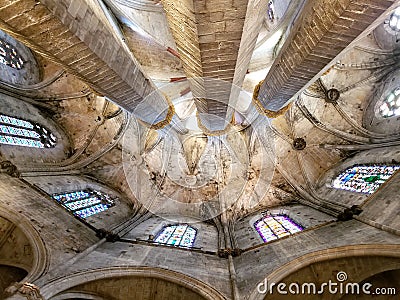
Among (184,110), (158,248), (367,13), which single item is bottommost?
(158,248)

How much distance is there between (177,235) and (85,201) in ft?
9.86

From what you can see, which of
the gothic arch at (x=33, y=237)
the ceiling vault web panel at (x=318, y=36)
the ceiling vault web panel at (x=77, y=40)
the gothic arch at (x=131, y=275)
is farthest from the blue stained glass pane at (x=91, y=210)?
the ceiling vault web panel at (x=318, y=36)

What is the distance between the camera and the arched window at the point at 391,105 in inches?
349

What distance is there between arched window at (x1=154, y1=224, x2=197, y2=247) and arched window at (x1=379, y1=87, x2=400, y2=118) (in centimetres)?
773

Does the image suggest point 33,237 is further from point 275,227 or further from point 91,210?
point 275,227

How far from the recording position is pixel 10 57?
28.1 feet

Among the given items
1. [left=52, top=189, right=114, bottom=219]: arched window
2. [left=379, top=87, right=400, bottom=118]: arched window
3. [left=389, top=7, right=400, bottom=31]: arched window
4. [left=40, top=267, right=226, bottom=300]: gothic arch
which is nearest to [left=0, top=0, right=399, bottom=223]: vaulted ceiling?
[left=389, top=7, right=400, bottom=31]: arched window

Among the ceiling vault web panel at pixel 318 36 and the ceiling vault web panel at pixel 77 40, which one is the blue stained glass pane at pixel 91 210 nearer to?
the ceiling vault web panel at pixel 77 40

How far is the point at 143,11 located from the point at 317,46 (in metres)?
6.28

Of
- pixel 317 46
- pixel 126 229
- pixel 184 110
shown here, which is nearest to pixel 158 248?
pixel 126 229

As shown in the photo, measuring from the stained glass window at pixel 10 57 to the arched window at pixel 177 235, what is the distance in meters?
7.18

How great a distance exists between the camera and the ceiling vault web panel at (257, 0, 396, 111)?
3.21m

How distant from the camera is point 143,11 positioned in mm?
8305

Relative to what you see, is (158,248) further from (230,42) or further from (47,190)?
(230,42)
